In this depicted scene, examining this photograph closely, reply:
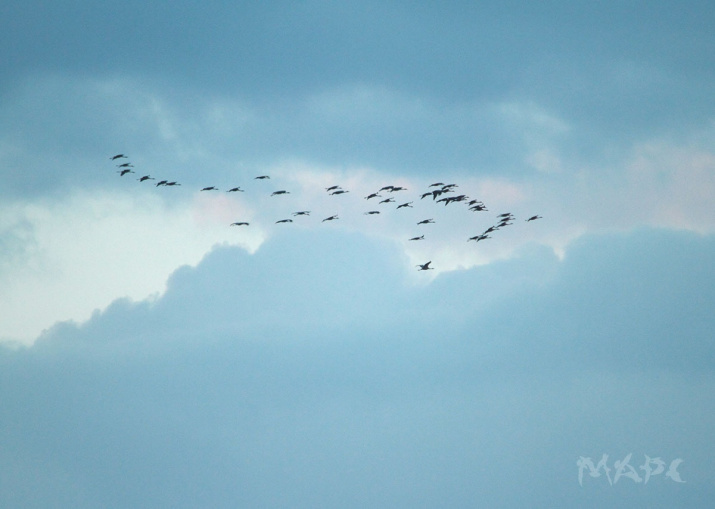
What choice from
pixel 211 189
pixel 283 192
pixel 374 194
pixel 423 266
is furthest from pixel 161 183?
pixel 423 266

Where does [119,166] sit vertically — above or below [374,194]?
above

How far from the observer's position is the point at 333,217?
13662 centimetres

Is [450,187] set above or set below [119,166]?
below

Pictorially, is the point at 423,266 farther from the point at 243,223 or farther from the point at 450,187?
the point at 243,223

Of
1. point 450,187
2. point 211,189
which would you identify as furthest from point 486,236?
point 211,189

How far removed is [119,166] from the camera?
452 ft

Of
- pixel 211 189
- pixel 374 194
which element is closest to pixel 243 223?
pixel 211 189

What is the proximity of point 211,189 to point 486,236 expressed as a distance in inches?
1723

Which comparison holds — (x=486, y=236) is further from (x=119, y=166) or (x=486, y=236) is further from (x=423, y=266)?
(x=119, y=166)

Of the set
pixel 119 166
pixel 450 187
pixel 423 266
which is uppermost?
pixel 119 166

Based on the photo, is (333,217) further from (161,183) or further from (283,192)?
(161,183)

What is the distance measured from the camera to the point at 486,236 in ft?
458

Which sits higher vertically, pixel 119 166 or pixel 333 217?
pixel 119 166

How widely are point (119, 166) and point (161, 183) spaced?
8.39 meters
